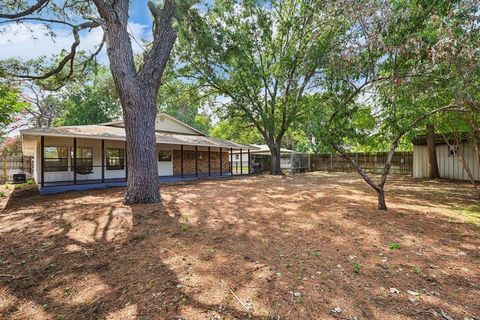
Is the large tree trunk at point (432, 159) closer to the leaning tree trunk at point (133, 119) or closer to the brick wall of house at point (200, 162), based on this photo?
the brick wall of house at point (200, 162)

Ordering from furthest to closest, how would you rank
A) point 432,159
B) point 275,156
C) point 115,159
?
point 275,156, point 115,159, point 432,159

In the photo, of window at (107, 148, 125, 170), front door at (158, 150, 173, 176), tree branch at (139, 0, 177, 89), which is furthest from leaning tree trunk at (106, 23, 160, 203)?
front door at (158, 150, 173, 176)

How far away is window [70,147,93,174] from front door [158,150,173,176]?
3.96 metres

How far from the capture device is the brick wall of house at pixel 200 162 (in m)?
17.1

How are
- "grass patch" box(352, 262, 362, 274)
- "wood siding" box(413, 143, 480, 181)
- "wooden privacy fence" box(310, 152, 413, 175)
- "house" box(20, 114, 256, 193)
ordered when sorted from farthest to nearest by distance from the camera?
1. "wooden privacy fence" box(310, 152, 413, 175)
2. "wood siding" box(413, 143, 480, 181)
3. "house" box(20, 114, 256, 193)
4. "grass patch" box(352, 262, 362, 274)

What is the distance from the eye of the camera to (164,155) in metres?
16.3

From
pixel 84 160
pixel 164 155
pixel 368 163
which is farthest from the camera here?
pixel 368 163

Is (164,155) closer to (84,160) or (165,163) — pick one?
(165,163)

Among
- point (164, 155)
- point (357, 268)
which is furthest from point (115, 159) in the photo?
point (357, 268)

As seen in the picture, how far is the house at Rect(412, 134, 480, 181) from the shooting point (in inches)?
486

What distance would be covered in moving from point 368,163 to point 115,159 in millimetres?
18989

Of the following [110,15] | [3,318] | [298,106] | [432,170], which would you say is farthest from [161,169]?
[432,170]

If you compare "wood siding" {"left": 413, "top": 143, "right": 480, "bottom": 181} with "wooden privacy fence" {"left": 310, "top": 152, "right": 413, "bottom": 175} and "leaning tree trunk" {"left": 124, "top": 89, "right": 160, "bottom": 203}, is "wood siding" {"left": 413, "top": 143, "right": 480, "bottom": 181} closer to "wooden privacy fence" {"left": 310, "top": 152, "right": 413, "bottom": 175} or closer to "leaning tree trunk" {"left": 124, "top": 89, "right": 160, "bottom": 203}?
"wooden privacy fence" {"left": 310, "top": 152, "right": 413, "bottom": 175}

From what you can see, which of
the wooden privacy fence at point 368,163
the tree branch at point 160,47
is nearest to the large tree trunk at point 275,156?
the wooden privacy fence at point 368,163
